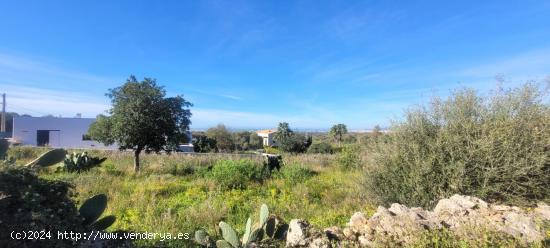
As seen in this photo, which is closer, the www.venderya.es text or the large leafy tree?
the www.venderya.es text

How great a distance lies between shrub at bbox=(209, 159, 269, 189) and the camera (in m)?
9.84

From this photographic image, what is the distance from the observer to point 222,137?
5450cm

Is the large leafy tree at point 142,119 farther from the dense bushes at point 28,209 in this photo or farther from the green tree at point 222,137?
the green tree at point 222,137

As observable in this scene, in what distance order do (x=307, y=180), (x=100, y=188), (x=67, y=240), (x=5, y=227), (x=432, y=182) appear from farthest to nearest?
1. (x=307, y=180)
2. (x=100, y=188)
3. (x=432, y=182)
4. (x=67, y=240)
5. (x=5, y=227)

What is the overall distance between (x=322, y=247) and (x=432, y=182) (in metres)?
3.97

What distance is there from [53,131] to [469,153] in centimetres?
5076

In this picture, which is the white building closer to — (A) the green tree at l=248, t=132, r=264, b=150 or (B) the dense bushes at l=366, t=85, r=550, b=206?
(A) the green tree at l=248, t=132, r=264, b=150

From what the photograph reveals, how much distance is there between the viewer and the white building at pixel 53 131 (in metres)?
42.5

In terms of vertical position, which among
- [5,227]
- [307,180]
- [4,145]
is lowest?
[307,180]

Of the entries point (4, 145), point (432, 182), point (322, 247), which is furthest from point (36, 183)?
point (432, 182)

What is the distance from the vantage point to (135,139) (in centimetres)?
1267

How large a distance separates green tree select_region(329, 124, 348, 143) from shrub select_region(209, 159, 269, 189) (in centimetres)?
5263

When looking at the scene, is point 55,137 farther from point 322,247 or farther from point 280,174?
point 322,247

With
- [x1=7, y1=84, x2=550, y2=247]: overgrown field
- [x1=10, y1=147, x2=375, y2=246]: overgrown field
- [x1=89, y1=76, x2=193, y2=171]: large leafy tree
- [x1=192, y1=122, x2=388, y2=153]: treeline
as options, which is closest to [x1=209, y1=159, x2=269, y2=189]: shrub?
[x1=10, y1=147, x2=375, y2=246]: overgrown field
